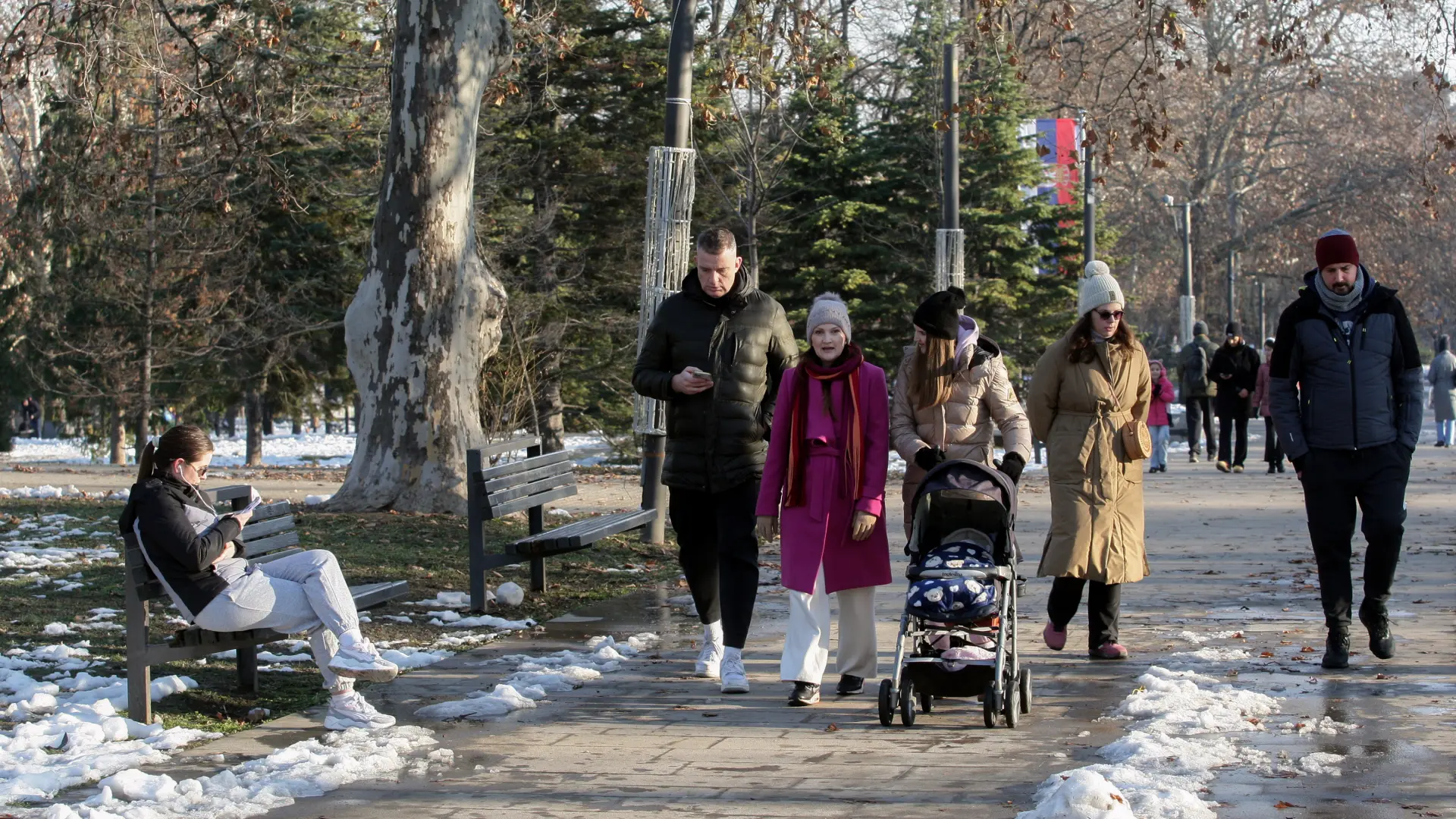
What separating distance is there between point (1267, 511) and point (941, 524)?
1052 centimetres

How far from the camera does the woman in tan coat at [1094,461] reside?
805 centimetres

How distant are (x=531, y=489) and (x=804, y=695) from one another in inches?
146

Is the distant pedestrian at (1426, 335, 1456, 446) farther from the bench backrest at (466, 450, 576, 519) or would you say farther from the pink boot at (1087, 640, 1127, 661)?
the pink boot at (1087, 640, 1127, 661)

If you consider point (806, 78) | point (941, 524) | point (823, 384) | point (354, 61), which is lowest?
point (941, 524)

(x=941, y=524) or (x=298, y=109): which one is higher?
(x=298, y=109)

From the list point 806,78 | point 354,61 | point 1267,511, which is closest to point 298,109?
point 354,61

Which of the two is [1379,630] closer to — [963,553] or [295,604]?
[963,553]

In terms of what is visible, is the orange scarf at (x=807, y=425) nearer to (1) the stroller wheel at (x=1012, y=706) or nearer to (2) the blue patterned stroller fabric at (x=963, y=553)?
(2) the blue patterned stroller fabric at (x=963, y=553)

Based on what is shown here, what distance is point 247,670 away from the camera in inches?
289

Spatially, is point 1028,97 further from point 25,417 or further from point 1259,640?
point 25,417

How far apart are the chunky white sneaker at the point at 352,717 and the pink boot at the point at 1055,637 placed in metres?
3.29

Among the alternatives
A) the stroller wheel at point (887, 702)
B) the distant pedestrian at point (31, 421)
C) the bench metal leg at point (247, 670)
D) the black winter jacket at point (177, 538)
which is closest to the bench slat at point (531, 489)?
the bench metal leg at point (247, 670)

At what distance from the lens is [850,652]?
7355mm

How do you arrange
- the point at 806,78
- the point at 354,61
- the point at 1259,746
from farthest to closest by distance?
1. the point at 354,61
2. the point at 806,78
3. the point at 1259,746
